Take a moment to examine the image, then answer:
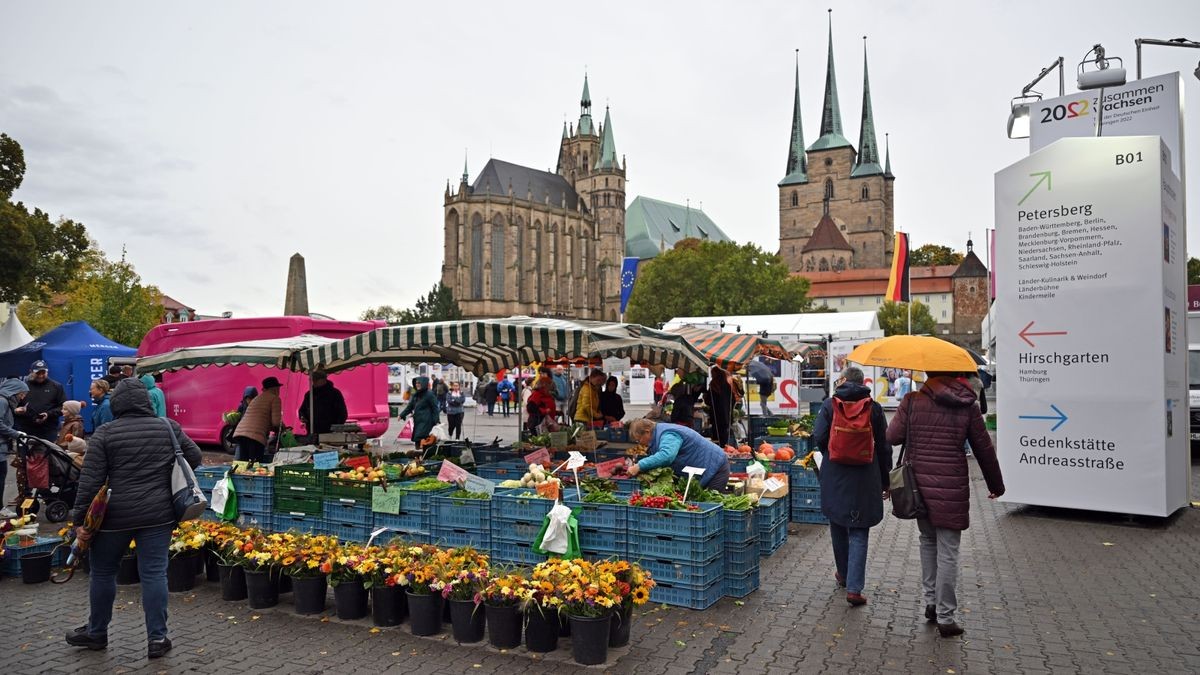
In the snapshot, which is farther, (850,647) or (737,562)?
(737,562)

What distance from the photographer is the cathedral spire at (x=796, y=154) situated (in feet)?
358

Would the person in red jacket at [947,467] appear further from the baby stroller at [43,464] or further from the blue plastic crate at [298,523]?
the baby stroller at [43,464]

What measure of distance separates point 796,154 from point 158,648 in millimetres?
111055

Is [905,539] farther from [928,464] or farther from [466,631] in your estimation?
[466,631]

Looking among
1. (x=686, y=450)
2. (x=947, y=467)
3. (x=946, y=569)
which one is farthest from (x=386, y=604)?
(x=947, y=467)

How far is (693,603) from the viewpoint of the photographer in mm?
6180

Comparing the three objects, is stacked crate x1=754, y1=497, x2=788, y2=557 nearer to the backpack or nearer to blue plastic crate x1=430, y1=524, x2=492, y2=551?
the backpack

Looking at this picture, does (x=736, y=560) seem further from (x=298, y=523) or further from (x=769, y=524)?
(x=298, y=523)

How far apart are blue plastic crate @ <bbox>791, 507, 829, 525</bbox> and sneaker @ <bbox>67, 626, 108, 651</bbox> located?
7.10 meters

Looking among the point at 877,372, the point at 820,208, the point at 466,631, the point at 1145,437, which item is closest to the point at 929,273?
the point at 820,208

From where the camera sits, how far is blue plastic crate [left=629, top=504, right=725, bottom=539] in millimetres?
6074

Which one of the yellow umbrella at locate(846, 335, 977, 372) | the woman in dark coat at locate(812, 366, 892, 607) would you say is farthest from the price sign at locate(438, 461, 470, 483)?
the yellow umbrella at locate(846, 335, 977, 372)

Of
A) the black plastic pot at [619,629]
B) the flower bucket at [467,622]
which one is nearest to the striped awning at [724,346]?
the black plastic pot at [619,629]

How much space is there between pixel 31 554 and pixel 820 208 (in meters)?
107
